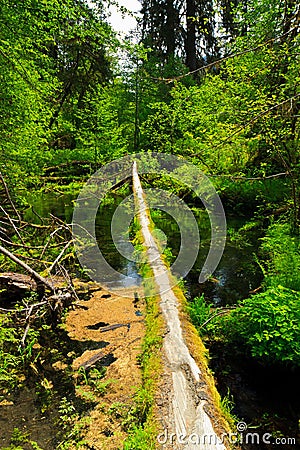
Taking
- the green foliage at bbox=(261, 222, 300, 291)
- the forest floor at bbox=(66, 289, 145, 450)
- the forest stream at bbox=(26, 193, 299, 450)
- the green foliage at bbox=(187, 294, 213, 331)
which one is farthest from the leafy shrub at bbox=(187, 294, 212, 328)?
the green foliage at bbox=(261, 222, 300, 291)

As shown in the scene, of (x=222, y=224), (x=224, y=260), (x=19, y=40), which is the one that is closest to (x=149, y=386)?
(x=224, y=260)

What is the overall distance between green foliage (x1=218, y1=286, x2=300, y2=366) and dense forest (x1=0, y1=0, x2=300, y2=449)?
1 cm

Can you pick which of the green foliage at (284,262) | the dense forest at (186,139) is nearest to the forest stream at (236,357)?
the dense forest at (186,139)

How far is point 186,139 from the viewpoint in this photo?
12.3 metres

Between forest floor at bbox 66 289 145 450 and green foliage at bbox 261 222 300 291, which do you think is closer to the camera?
forest floor at bbox 66 289 145 450

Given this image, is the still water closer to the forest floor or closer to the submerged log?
the forest floor

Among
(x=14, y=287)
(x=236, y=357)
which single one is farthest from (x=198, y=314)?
(x=14, y=287)

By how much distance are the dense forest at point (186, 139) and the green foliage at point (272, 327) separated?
0.01 metres

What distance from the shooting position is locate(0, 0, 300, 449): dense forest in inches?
149

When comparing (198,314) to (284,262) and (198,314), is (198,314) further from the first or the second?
(284,262)

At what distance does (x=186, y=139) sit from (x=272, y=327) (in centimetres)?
991

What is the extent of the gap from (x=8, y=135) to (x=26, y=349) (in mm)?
3738

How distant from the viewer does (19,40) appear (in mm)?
5578

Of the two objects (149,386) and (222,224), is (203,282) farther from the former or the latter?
(222,224)
